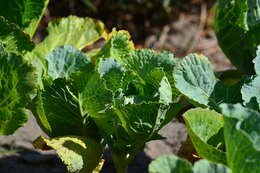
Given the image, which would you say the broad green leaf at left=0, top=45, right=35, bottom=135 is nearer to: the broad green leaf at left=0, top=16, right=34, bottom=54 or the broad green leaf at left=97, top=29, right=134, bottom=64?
the broad green leaf at left=0, top=16, right=34, bottom=54

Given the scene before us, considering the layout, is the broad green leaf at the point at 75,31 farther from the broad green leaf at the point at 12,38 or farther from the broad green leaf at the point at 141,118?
the broad green leaf at the point at 141,118

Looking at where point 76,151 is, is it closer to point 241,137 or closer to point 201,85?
point 201,85

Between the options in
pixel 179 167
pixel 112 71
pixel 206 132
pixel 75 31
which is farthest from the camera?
pixel 75 31

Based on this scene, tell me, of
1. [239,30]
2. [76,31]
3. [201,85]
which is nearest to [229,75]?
[239,30]

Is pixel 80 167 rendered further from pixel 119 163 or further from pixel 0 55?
pixel 0 55

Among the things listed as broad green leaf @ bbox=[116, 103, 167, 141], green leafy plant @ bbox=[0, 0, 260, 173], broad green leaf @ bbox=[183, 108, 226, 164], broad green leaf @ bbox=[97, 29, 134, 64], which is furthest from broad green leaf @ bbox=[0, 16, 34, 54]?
broad green leaf @ bbox=[183, 108, 226, 164]

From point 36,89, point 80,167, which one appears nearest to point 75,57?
point 36,89
